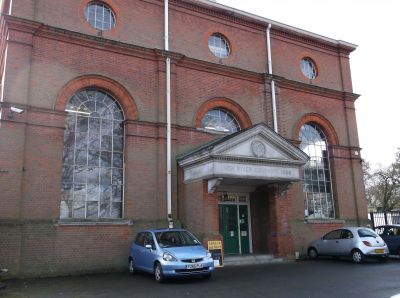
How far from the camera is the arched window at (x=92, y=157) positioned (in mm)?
13727

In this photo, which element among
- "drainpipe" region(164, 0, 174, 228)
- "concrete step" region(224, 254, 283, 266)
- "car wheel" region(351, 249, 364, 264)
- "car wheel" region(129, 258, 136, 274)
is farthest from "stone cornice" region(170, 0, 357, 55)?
"car wheel" region(351, 249, 364, 264)

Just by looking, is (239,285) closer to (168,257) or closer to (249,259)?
(168,257)

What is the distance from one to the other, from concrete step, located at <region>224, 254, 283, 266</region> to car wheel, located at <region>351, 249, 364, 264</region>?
2747 millimetres

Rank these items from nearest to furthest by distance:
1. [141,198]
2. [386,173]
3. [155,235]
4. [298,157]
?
[155,235], [141,198], [298,157], [386,173]

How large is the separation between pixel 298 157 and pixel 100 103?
26.2 feet

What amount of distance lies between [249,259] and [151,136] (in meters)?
6.06

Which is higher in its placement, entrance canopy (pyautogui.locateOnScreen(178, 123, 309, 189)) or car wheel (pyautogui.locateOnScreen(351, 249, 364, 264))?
entrance canopy (pyautogui.locateOnScreen(178, 123, 309, 189))

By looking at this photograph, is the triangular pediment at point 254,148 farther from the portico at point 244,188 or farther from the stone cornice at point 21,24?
the stone cornice at point 21,24

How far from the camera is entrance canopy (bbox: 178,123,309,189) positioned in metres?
14.1

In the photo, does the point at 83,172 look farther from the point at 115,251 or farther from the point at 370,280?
the point at 370,280

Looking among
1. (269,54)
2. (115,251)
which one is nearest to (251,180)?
(115,251)

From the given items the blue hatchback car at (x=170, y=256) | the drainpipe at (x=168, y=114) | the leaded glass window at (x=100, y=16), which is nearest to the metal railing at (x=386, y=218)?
the drainpipe at (x=168, y=114)

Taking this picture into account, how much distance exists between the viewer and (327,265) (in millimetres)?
14648

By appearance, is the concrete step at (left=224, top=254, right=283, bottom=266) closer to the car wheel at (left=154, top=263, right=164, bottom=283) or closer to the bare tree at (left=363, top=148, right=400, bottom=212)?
the car wheel at (left=154, top=263, right=164, bottom=283)
